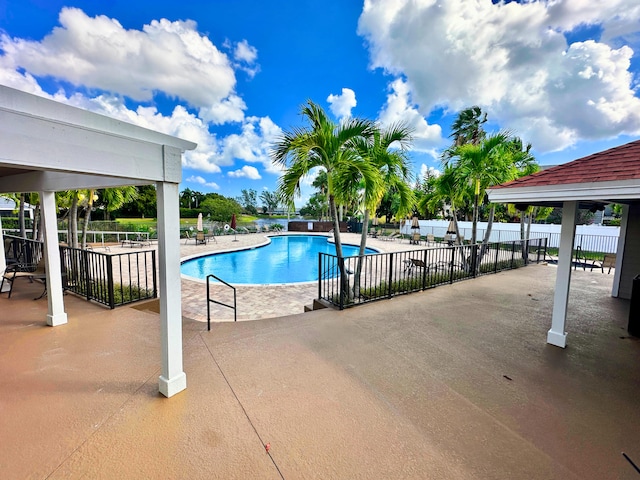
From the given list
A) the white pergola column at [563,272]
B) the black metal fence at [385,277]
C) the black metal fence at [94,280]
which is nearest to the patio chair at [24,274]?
the black metal fence at [94,280]

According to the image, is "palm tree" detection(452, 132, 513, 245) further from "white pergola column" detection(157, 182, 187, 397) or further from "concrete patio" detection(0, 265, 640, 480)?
"white pergola column" detection(157, 182, 187, 397)

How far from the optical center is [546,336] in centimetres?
417

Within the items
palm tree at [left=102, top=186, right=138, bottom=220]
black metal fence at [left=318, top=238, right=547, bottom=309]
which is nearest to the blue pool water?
palm tree at [left=102, top=186, right=138, bottom=220]

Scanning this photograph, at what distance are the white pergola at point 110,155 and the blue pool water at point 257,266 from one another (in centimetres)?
754

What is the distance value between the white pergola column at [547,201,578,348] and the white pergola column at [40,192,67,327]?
7.19m

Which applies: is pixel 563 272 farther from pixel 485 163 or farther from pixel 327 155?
pixel 485 163

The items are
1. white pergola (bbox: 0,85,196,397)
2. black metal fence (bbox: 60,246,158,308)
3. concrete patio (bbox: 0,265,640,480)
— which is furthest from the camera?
black metal fence (bbox: 60,246,158,308)

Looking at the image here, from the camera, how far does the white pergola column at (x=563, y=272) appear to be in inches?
143

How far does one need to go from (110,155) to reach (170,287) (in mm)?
1228

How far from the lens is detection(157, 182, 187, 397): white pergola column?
2.48 metres

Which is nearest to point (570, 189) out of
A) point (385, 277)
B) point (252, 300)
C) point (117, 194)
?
point (385, 277)

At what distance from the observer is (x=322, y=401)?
8.57 feet

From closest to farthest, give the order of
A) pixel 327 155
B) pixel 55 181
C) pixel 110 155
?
pixel 110 155, pixel 55 181, pixel 327 155

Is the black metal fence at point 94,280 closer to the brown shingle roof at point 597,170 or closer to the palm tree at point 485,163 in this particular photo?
the brown shingle roof at point 597,170
